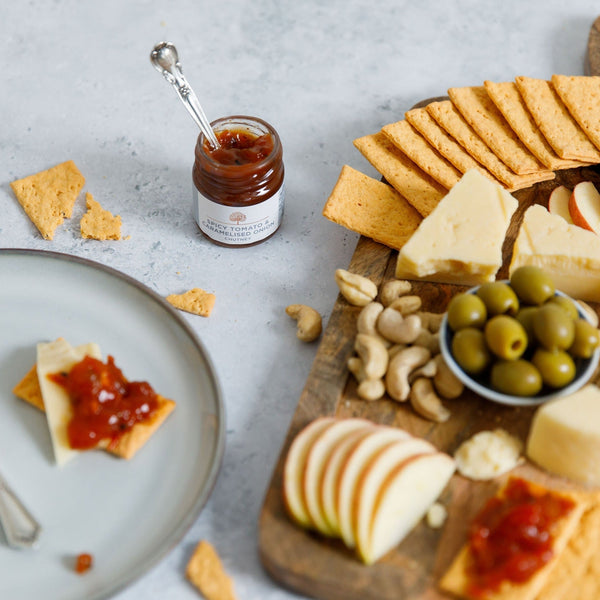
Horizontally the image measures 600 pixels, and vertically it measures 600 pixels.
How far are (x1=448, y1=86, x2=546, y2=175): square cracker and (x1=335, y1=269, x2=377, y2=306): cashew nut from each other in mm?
729

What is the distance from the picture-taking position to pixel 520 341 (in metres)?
1.99

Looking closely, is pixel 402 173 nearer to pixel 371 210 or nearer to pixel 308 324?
pixel 371 210

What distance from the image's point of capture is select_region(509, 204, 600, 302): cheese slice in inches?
90.8

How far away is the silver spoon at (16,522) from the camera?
1896mm

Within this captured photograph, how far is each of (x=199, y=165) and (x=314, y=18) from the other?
142 cm

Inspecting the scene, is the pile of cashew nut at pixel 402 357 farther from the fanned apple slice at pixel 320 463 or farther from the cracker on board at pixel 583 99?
the cracker on board at pixel 583 99

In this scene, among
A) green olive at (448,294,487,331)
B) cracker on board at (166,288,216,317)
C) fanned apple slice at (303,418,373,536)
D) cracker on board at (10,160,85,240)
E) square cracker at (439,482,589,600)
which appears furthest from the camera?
cracker on board at (10,160,85,240)

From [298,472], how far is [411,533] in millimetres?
329

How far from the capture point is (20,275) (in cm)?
242

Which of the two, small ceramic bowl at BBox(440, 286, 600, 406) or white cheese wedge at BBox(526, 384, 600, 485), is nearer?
white cheese wedge at BBox(526, 384, 600, 485)

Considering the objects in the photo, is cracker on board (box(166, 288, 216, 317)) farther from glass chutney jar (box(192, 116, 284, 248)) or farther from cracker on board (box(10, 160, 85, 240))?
cracker on board (box(10, 160, 85, 240))

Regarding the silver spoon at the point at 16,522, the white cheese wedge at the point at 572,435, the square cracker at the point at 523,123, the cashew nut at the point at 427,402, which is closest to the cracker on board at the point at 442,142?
the square cracker at the point at 523,123

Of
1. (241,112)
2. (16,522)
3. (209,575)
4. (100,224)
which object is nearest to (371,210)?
(241,112)

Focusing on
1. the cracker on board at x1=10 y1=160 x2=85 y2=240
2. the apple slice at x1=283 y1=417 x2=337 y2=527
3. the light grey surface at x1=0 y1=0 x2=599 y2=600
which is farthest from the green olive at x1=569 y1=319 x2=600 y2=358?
the cracker on board at x1=10 y1=160 x2=85 y2=240
